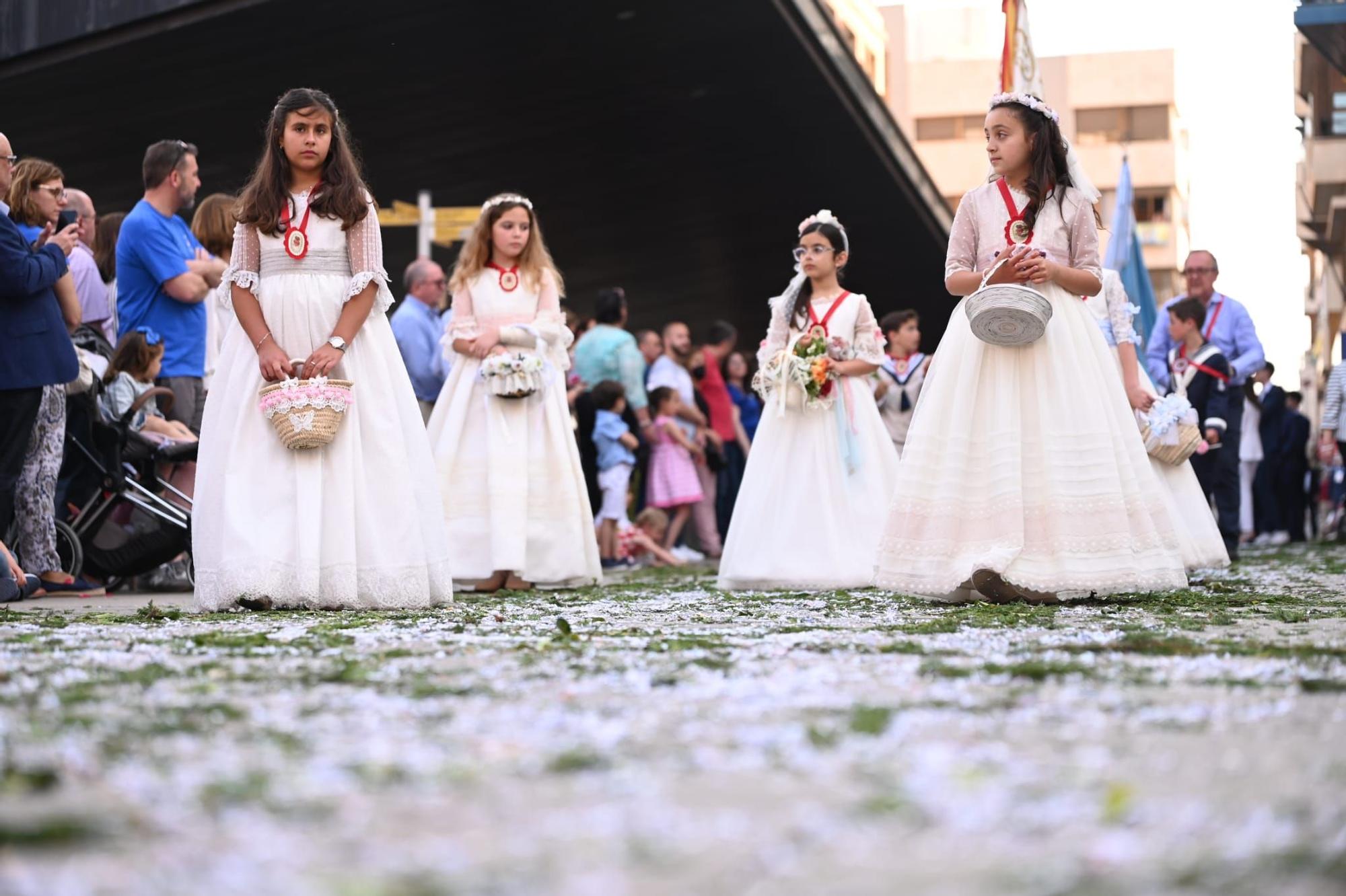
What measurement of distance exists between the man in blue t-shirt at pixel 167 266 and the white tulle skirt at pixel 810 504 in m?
3.31

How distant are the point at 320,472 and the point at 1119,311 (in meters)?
5.19

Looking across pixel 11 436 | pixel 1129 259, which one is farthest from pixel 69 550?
pixel 1129 259

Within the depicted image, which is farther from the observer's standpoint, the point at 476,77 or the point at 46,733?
the point at 476,77

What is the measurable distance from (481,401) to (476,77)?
27.8 feet

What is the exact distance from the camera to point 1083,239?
8289 millimetres

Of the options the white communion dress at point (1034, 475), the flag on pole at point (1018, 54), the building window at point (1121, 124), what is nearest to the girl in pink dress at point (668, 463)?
the flag on pole at point (1018, 54)

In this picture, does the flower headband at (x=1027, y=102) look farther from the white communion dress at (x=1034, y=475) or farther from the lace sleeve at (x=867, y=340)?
the lace sleeve at (x=867, y=340)

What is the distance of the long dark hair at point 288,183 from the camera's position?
8.29 meters

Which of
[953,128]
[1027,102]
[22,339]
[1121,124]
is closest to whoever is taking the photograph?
[1027,102]

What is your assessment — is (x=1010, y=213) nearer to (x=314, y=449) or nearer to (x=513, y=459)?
(x=314, y=449)

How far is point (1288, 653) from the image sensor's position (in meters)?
4.95

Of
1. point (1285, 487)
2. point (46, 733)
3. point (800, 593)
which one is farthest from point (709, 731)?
point (1285, 487)

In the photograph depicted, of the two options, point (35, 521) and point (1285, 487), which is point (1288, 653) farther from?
Answer: point (1285, 487)

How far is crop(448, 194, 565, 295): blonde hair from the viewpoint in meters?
11.1
